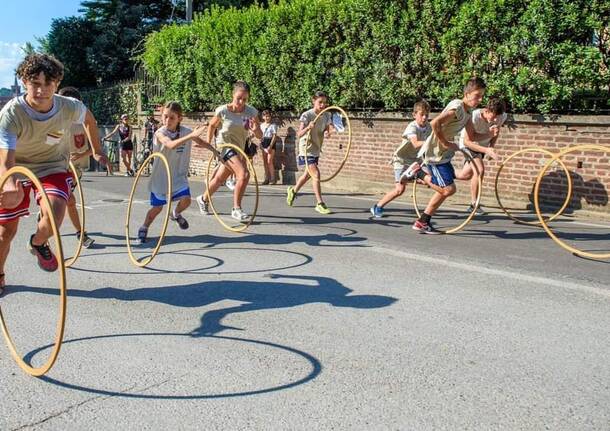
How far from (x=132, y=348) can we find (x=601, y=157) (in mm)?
8847

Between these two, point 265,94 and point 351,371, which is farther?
point 265,94

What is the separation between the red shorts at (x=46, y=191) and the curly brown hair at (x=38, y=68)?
96 cm

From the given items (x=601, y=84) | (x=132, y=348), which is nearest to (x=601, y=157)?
(x=601, y=84)

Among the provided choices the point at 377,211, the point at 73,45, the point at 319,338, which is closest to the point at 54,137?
the point at 319,338

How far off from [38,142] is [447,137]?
5512 millimetres

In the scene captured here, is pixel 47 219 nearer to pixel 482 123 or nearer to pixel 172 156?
pixel 172 156

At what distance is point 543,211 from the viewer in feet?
36.1

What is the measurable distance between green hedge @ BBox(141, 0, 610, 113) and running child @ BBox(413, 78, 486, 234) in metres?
3.01

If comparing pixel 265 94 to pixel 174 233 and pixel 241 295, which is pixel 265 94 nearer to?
pixel 174 233

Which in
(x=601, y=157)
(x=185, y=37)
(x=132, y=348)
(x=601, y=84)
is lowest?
(x=132, y=348)

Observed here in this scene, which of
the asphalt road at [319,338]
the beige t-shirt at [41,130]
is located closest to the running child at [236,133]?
the asphalt road at [319,338]

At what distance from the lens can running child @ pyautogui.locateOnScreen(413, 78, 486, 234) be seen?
809 centimetres

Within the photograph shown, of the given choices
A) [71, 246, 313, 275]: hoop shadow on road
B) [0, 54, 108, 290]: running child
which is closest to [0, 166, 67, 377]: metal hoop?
[0, 54, 108, 290]: running child

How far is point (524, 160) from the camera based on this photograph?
11.5 meters
